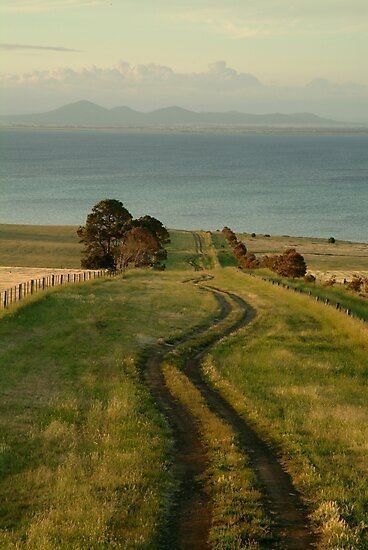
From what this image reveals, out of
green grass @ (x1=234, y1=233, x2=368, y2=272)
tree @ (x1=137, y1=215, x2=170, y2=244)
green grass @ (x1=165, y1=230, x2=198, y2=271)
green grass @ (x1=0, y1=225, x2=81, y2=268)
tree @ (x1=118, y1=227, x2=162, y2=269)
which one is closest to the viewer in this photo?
tree @ (x1=118, y1=227, x2=162, y2=269)

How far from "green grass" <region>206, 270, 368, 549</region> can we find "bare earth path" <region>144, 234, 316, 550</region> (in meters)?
0.38

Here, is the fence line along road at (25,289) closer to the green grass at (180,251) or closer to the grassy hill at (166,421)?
the grassy hill at (166,421)

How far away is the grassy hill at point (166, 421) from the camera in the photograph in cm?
1381

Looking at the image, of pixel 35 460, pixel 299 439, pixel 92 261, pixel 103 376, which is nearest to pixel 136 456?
pixel 35 460

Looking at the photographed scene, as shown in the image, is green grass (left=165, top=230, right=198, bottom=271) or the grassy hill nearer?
the grassy hill

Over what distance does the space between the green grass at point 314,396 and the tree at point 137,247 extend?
41344 millimetres

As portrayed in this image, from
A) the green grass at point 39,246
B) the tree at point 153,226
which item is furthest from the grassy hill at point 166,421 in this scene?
the green grass at point 39,246

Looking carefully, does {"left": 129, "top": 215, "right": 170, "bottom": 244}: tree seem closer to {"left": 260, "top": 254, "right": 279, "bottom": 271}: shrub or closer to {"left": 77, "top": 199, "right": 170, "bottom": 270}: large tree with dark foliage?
{"left": 77, "top": 199, "right": 170, "bottom": 270}: large tree with dark foliage

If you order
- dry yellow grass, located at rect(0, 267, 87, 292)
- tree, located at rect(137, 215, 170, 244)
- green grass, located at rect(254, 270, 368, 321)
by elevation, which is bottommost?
dry yellow grass, located at rect(0, 267, 87, 292)

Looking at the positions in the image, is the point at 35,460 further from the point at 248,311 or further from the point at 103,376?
the point at 248,311

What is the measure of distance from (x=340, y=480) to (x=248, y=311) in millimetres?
27223

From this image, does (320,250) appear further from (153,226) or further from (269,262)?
(153,226)

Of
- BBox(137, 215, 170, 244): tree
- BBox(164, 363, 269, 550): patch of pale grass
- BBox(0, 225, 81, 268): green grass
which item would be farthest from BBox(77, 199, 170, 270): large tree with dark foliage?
BBox(164, 363, 269, 550): patch of pale grass

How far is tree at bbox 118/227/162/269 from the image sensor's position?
82.8m
